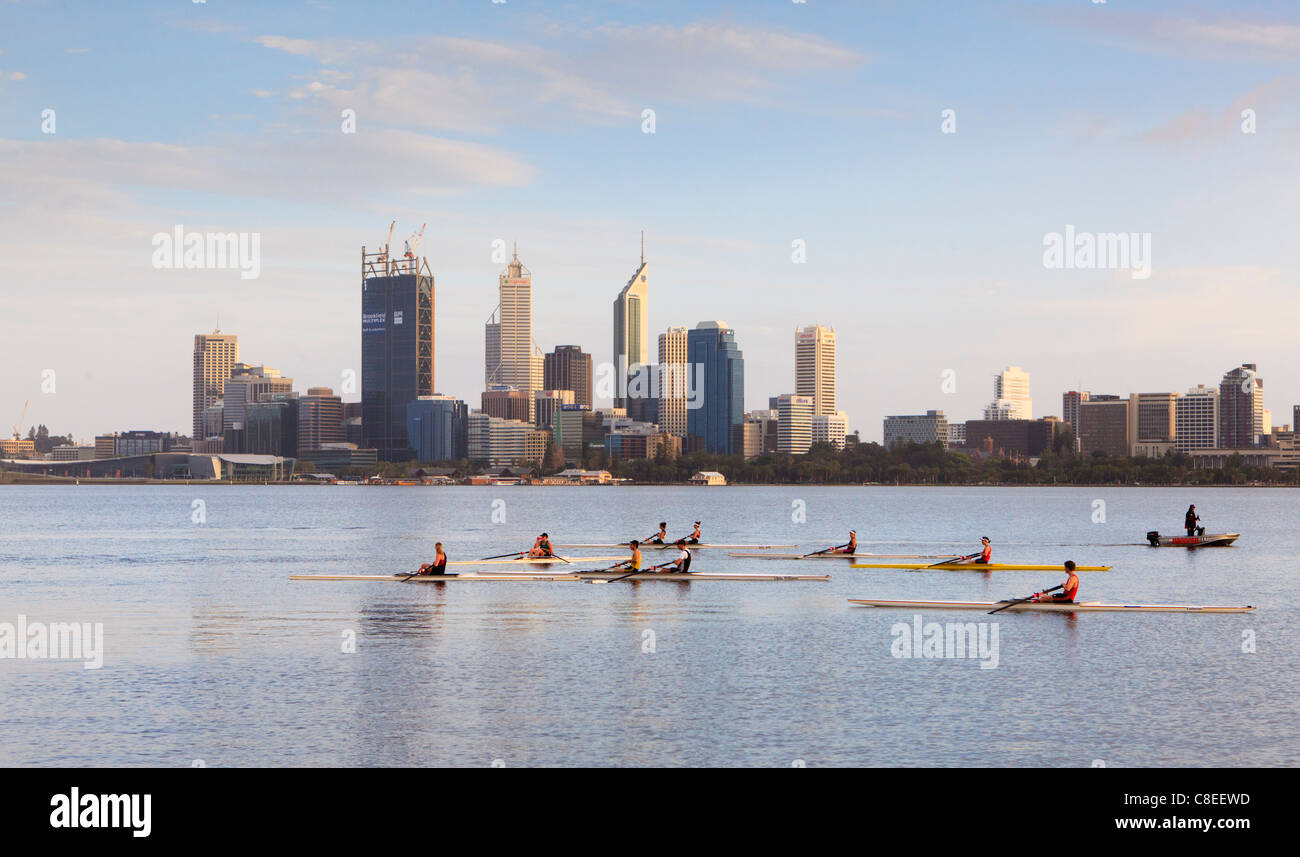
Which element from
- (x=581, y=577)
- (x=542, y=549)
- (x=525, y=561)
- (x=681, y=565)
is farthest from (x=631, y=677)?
(x=525, y=561)

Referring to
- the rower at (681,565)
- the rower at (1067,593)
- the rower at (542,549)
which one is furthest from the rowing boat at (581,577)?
the rower at (1067,593)

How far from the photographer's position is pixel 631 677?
31.8m

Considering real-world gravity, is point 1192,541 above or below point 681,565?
below

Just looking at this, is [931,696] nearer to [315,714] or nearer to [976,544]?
[315,714]

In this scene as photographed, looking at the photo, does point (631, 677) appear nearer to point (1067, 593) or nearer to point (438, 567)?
point (1067, 593)

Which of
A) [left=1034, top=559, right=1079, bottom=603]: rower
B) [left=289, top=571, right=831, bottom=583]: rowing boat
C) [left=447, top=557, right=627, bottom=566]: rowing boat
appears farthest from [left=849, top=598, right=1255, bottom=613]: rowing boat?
[left=447, top=557, right=627, bottom=566]: rowing boat

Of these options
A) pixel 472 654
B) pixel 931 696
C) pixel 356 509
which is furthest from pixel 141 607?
pixel 356 509

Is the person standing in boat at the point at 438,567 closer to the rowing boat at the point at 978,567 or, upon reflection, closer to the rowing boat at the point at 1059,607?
the rowing boat at the point at 1059,607

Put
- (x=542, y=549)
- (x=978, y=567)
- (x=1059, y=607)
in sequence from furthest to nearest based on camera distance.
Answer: (x=542, y=549) < (x=978, y=567) < (x=1059, y=607)

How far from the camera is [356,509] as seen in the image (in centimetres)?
18412

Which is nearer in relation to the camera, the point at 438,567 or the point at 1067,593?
the point at 1067,593

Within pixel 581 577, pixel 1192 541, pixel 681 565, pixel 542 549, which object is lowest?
pixel 1192 541
